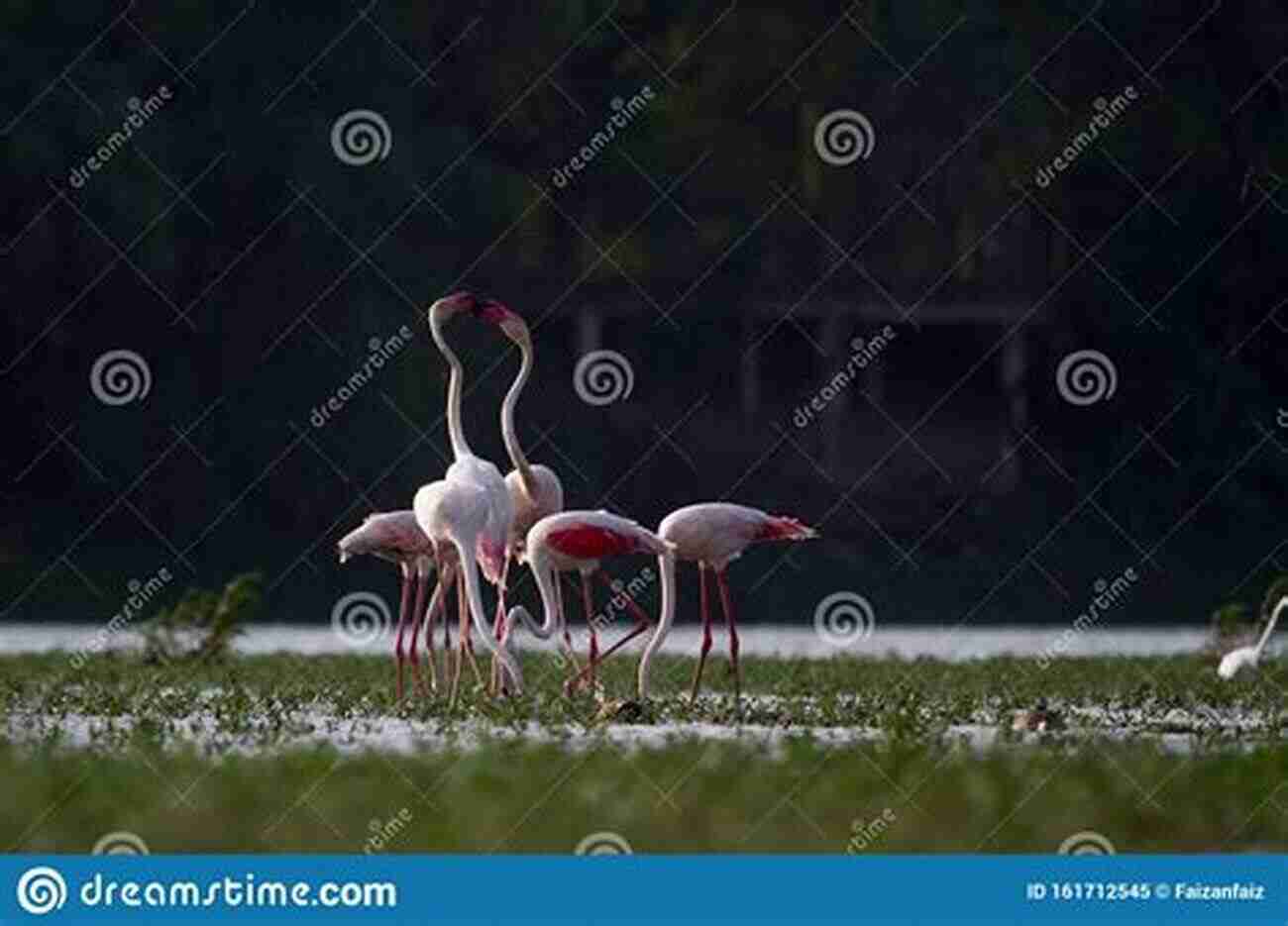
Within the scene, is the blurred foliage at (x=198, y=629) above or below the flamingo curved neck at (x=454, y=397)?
below

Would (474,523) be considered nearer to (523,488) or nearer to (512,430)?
(512,430)

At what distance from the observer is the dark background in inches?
906

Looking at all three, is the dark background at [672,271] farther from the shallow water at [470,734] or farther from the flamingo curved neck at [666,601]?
the shallow water at [470,734]

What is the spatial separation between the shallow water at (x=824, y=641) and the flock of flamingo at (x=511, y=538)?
4990 mm

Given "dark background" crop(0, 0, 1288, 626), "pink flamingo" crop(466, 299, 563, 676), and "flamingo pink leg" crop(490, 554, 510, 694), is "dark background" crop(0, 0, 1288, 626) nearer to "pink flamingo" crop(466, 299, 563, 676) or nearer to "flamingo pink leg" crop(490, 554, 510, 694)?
"pink flamingo" crop(466, 299, 563, 676)

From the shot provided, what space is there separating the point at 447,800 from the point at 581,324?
600 inches

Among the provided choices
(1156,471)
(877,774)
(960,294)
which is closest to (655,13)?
(960,294)

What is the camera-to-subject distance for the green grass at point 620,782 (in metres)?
8.49

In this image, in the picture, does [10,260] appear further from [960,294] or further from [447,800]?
[447,800]

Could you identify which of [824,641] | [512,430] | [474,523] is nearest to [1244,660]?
[512,430]

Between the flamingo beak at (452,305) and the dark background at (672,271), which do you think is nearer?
the flamingo beak at (452,305)

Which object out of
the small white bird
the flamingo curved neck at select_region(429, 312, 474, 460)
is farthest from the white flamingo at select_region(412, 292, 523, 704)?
the small white bird

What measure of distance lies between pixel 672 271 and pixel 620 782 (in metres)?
14.9

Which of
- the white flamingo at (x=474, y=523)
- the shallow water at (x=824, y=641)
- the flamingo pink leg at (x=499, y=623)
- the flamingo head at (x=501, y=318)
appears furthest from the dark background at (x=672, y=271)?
the white flamingo at (x=474, y=523)
